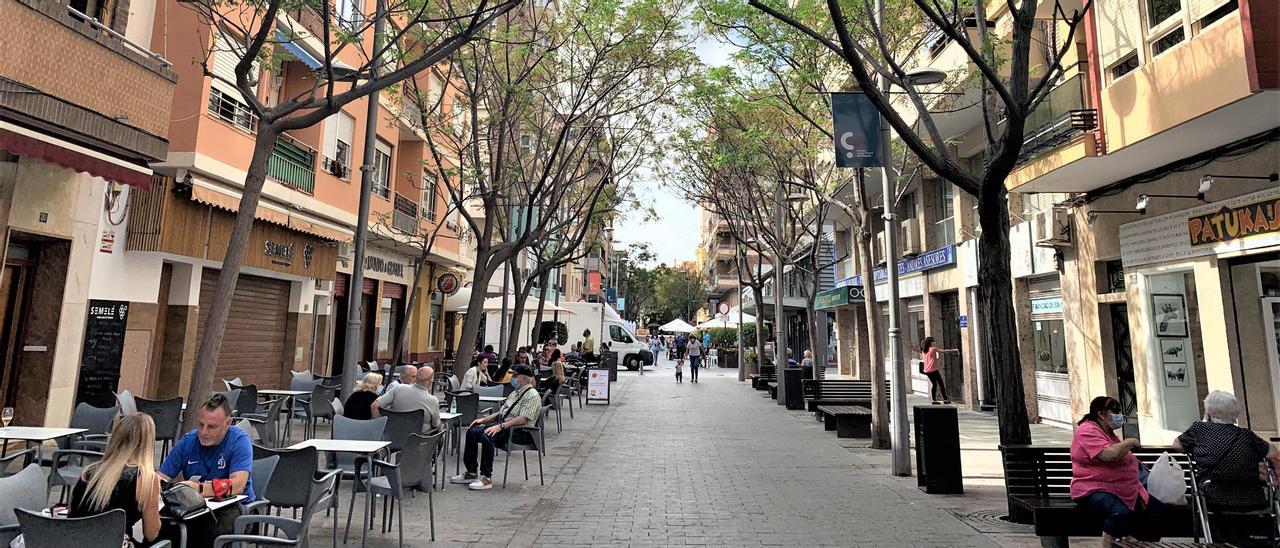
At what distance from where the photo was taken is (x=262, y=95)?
13555 mm

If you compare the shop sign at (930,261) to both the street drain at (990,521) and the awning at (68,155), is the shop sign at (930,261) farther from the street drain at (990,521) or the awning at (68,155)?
the awning at (68,155)

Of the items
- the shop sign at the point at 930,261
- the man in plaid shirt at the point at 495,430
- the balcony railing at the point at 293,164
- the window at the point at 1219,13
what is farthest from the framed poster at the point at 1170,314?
the balcony railing at the point at 293,164

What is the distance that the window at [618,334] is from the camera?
3247cm

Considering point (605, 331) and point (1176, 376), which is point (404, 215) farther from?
point (1176, 376)

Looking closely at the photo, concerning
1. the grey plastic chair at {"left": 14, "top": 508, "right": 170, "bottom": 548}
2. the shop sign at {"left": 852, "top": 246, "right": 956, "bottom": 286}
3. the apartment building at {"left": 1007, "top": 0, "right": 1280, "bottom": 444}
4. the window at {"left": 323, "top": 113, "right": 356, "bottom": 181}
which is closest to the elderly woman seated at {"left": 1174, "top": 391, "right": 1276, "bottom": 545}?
the apartment building at {"left": 1007, "top": 0, "right": 1280, "bottom": 444}

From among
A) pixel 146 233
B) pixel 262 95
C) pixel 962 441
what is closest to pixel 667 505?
pixel 962 441

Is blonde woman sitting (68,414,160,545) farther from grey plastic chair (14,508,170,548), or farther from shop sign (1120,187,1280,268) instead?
shop sign (1120,187,1280,268)

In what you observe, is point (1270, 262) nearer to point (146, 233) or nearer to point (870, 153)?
point (870, 153)

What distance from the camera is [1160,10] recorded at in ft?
30.5

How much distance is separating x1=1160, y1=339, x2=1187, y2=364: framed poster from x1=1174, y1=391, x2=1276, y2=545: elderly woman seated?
20.3 feet

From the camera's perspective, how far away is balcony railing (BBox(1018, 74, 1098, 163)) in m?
9.80

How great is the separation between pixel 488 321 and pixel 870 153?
73.4 feet

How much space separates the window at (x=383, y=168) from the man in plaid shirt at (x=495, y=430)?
458 inches

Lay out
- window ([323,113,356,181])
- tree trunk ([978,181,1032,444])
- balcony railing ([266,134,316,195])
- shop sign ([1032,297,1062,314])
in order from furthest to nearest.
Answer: window ([323,113,356,181]) < shop sign ([1032,297,1062,314]) < balcony railing ([266,134,316,195]) < tree trunk ([978,181,1032,444])
